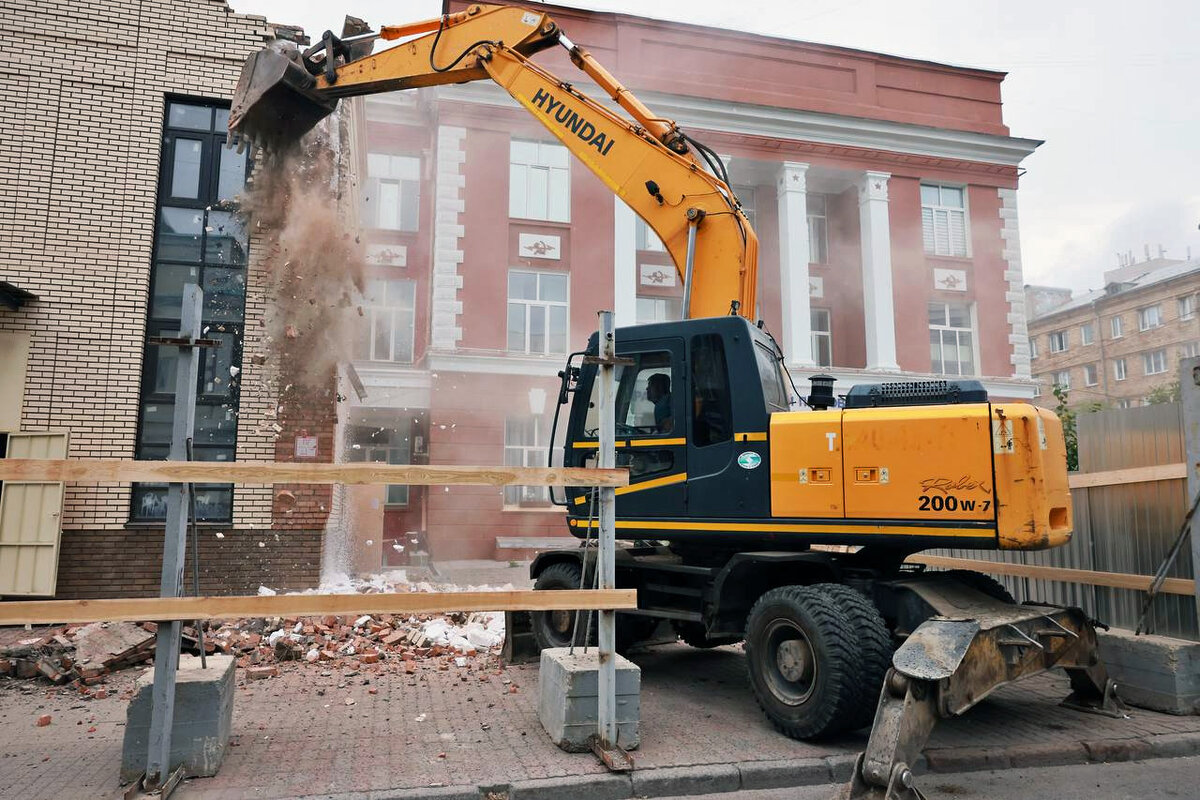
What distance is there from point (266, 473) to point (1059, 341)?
5953 centimetres

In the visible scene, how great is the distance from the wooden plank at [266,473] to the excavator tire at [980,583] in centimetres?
272

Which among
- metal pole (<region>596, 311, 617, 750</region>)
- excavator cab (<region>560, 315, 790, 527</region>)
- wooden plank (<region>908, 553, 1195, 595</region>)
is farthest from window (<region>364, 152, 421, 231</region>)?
metal pole (<region>596, 311, 617, 750</region>)

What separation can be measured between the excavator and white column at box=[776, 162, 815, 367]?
513 inches

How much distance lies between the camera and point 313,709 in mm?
5648

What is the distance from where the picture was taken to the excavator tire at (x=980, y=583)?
558cm

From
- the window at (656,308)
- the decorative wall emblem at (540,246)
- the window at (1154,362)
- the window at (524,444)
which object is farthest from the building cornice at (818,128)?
the window at (1154,362)

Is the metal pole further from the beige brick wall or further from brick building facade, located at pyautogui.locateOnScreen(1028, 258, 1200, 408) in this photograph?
brick building facade, located at pyautogui.locateOnScreen(1028, 258, 1200, 408)

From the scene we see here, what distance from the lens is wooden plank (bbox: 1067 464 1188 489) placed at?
609 cm

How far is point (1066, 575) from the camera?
6.75m

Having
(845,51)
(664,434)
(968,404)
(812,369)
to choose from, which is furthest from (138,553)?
(845,51)

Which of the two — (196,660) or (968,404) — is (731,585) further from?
(196,660)

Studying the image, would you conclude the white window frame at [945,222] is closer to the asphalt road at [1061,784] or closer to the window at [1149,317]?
the asphalt road at [1061,784]

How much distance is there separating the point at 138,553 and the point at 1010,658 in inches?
335

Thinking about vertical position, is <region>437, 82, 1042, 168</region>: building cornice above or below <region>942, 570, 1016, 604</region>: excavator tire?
above
